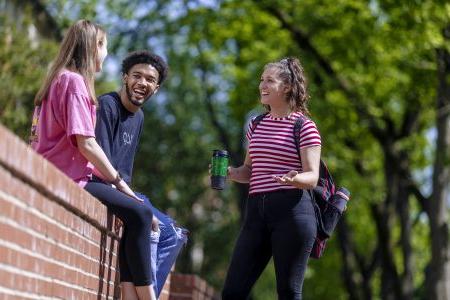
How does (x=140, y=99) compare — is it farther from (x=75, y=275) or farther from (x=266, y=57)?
(x=266, y=57)

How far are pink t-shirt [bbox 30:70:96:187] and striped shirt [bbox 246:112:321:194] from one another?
1234 mm

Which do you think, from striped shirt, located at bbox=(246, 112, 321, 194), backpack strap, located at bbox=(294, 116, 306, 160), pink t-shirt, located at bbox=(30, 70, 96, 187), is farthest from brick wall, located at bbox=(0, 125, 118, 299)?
backpack strap, located at bbox=(294, 116, 306, 160)

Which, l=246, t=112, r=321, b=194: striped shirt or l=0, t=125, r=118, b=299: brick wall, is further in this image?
l=246, t=112, r=321, b=194: striped shirt

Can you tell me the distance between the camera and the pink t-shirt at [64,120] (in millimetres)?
6727

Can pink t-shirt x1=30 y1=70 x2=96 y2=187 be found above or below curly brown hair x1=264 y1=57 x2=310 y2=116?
below

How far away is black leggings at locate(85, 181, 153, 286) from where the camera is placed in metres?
7.19

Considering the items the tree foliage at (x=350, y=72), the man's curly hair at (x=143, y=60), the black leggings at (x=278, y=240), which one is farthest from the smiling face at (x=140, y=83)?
the tree foliage at (x=350, y=72)

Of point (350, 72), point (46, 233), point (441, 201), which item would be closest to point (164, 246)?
point (46, 233)

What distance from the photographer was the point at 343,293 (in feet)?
155

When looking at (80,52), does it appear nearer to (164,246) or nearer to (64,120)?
(64,120)

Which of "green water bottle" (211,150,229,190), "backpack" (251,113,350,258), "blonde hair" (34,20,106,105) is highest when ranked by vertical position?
"blonde hair" (34,20,106,105)

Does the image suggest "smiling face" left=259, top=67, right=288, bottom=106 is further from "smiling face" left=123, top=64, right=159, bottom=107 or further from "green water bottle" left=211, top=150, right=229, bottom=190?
"smiling face" left=123, top=64, right=159, bottom=107

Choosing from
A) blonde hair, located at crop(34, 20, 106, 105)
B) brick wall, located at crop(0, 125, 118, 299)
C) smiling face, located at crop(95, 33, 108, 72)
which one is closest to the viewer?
brick wall, located at crop(0, 125, 118, 299)

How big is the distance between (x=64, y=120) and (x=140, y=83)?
3.72 feet
